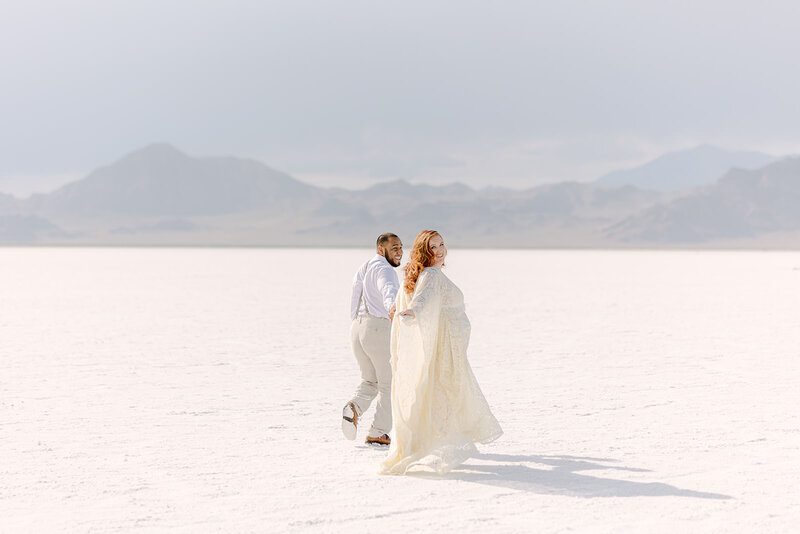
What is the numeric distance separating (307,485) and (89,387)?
4.22 meters

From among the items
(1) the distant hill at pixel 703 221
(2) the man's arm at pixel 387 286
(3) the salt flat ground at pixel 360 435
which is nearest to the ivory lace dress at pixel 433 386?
(2) the man's arm at pixel 387 286

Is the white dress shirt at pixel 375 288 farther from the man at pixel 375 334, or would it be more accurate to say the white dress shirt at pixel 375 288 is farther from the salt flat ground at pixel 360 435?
the salt flat ground at pixel 360 435

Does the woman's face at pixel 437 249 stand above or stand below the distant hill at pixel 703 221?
below

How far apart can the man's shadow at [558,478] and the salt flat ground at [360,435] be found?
2 centimetres

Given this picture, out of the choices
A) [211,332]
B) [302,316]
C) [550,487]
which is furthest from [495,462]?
[302,316]

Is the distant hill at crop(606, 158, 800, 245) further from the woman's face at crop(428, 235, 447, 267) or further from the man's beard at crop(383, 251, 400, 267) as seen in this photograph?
the woman's face at crop(428, 235, 447, 267)

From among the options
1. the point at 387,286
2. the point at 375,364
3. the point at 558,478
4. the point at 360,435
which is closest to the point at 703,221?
the point at 360,435

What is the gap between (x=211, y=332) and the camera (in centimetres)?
1382

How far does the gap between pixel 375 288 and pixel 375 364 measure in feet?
1.56

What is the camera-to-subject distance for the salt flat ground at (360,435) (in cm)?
467

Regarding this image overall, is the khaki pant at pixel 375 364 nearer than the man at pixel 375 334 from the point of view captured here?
No

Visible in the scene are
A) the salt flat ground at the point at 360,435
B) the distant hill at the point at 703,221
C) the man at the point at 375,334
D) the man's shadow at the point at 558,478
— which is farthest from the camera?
the distant hill at the point at 703,221

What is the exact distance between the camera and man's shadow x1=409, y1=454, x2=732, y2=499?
197 inches

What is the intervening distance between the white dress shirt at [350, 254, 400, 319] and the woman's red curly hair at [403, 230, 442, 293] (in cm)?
23
